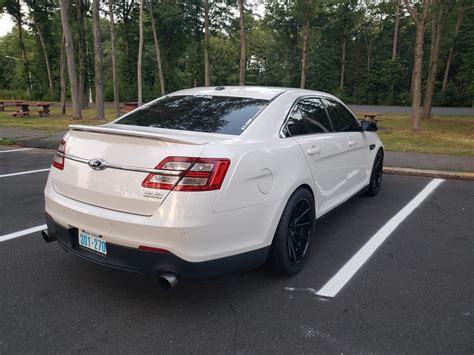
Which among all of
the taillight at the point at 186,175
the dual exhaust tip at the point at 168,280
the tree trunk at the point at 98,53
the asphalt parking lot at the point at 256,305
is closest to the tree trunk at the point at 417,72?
the asphalt parking lot at the point at 256,305

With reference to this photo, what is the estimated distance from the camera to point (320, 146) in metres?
3.85

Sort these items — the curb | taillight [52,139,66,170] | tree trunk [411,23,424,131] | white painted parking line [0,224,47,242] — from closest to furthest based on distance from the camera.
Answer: taillight [52,139,66,170]
white painted parking line [0,224,47,242]
the curb
tree trunk [411,23,424,131]

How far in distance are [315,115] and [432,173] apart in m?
4.56

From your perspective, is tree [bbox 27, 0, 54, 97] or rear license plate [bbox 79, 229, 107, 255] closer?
rear license plate [bbox 79, 229, 107, 255]

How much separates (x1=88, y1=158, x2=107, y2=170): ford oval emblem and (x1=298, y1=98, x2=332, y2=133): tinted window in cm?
198

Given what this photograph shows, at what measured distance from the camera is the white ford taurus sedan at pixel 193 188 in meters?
2.55

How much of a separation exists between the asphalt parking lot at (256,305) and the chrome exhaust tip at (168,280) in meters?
0.33

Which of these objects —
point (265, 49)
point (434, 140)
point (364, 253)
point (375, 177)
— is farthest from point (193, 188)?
point (265, 49)

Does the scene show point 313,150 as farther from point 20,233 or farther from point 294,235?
point 20,233

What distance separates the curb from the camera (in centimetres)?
743

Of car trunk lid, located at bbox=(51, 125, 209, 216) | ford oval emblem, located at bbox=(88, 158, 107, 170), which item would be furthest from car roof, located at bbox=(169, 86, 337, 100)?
ford oval emblem, located at bbox=(88, 158, 107, 170)

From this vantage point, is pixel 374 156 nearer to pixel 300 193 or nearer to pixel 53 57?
pixel 300 193

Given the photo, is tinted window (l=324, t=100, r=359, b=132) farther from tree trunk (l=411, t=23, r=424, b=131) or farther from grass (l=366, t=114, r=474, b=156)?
tree trunk (l=411, t=23, r=424, b=131)

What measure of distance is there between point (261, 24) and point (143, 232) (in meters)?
49.0
